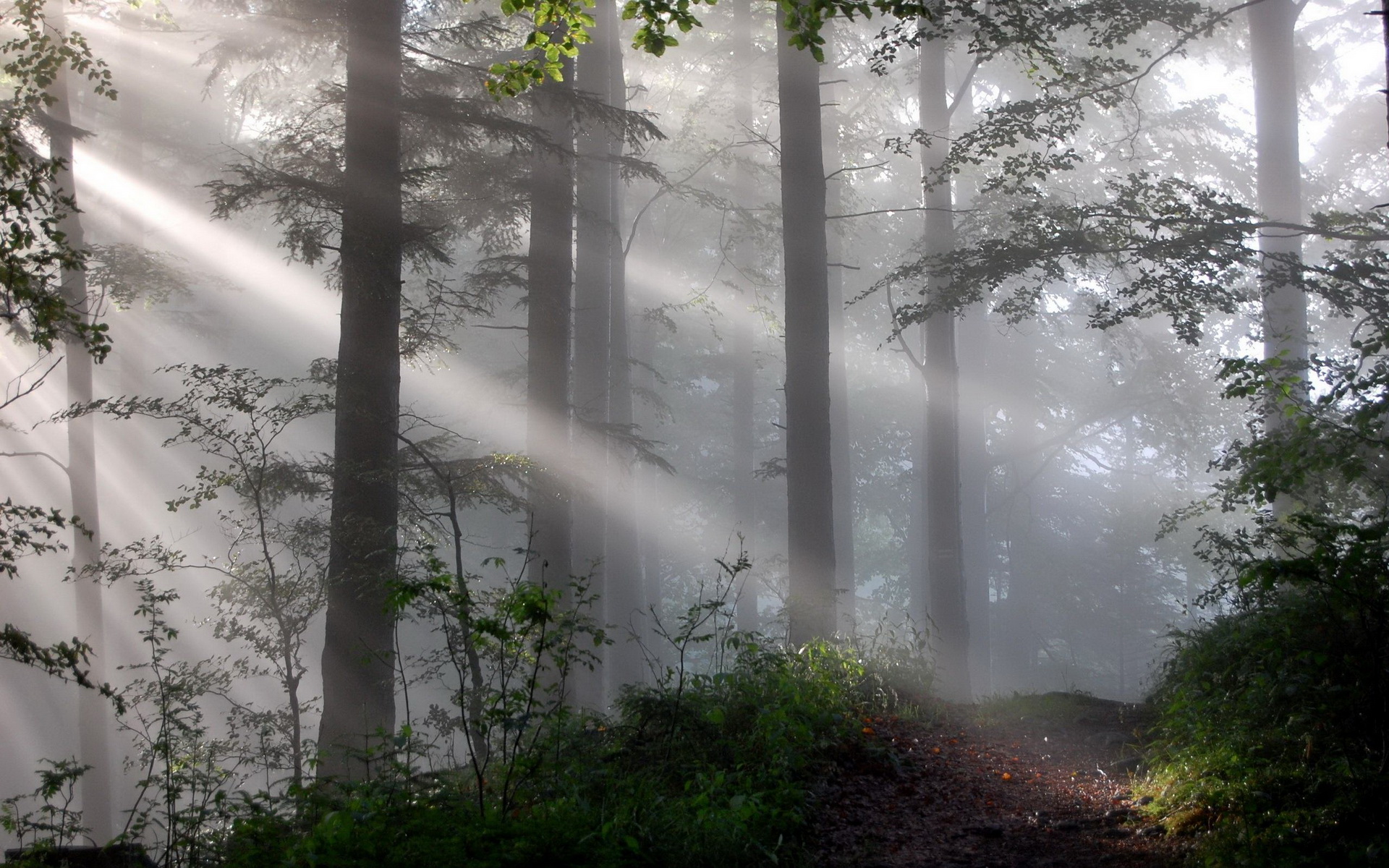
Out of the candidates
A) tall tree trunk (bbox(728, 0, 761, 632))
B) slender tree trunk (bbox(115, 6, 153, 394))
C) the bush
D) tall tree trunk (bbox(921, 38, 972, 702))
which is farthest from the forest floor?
tall tree trunk (bbox(728, 0, 761, 632))

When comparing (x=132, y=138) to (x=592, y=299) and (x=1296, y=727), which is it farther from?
(x=1296, y=727)

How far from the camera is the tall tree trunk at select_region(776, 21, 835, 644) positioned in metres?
11.5

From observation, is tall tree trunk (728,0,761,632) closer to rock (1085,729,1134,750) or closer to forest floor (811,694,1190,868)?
rock (1085,729,1134,750)

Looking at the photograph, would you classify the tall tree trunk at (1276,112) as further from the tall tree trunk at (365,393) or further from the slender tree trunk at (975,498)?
the slender tree trunk at (975,498)

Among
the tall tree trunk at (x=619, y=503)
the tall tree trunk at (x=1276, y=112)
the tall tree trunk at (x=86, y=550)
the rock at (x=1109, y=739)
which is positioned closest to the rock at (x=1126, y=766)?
the rock at (x=1109, y=739)

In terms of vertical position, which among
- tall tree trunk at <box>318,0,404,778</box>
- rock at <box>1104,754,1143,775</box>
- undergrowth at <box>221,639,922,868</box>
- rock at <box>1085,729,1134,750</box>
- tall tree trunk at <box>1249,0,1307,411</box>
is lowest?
rock at <box>1104,754,1143,775</box>

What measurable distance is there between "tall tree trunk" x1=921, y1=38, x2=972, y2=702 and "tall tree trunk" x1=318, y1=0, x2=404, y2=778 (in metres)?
10.1

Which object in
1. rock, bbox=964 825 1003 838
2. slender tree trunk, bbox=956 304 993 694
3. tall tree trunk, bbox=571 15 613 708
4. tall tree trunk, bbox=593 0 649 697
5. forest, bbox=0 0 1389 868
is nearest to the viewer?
forest, bbox=0 0 1389 868

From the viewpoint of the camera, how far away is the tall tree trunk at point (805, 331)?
37.9ft

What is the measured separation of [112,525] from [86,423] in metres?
11.4

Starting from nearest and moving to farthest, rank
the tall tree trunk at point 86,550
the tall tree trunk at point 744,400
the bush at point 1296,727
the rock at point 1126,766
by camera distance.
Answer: the bush at point 1296,727 → the rock at point 1126,766 → the tall tree trunk at point 86,550 → the tall tree trunk at point 744,400

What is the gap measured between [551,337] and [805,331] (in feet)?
11.3

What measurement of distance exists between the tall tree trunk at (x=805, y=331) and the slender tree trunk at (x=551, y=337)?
2909 millimetres

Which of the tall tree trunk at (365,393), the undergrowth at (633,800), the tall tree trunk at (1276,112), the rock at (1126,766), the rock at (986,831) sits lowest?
the rock at (986,831)
